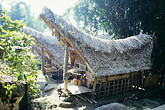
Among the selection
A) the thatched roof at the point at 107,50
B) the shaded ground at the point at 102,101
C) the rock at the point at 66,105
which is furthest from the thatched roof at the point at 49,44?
the rock at the point at 66,105

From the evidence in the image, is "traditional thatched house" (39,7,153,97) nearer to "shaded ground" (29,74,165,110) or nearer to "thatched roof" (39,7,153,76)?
"thatched roof" (39,7,153,76)

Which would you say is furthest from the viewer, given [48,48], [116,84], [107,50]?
[48,48]

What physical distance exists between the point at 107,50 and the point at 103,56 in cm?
57

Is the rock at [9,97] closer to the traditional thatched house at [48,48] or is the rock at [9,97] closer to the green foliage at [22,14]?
the traditional thatched house at [48,48]

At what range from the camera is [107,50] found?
7969mm

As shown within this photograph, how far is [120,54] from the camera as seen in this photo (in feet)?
27.6

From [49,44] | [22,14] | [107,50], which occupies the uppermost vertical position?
[22,14]

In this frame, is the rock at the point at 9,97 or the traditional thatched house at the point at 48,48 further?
the traditional thatched house at the point at 48,48

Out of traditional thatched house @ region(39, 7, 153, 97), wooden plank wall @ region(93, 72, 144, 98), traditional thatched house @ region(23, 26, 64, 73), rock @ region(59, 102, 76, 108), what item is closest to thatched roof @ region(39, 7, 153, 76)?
traditional thatched house @ region(39, 7, 153, 97)

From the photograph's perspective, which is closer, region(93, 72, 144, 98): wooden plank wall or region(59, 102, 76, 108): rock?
region(59, 102, 76, 108): rock

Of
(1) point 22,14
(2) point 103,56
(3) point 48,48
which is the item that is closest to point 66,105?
(2) point 103,56

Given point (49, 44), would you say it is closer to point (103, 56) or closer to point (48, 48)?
point (48, 48)

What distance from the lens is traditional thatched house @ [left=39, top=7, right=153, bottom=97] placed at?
6.74 metres

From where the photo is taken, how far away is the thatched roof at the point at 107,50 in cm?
670
